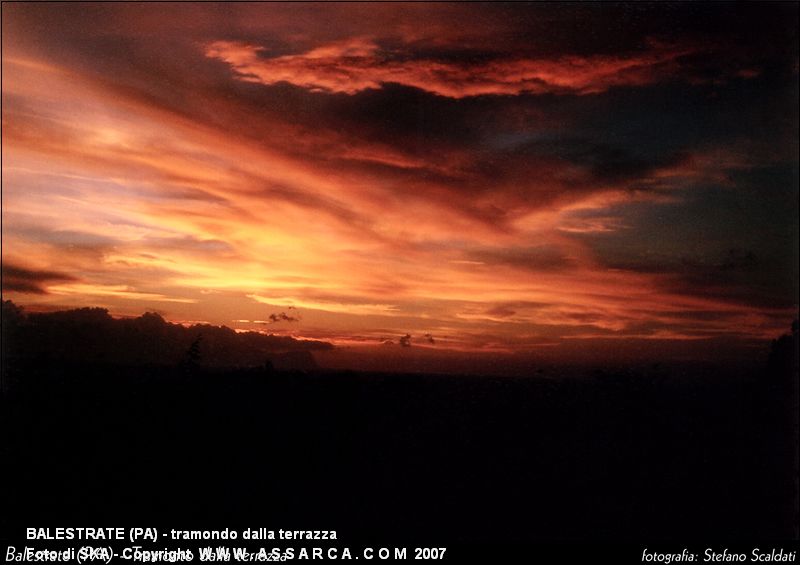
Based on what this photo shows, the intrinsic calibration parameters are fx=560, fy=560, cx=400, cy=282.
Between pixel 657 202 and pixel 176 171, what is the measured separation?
3.52 meters

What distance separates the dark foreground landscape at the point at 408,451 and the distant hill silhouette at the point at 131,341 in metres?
0.08

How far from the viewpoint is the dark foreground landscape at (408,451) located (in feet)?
13.0

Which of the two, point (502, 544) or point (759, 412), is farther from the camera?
point (759, 412)

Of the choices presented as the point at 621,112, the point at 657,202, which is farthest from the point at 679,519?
the point at 621,112

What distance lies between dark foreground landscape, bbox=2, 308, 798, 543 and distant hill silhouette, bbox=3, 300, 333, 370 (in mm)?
78

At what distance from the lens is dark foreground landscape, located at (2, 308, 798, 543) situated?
395 centimetres

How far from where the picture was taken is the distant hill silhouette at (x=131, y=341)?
3957 mm

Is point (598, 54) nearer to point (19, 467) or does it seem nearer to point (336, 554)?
point (336, 554)

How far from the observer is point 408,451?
13.5ft

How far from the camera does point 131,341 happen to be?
4.07 m

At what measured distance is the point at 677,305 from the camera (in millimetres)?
4230

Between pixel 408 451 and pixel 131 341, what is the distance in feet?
7.12

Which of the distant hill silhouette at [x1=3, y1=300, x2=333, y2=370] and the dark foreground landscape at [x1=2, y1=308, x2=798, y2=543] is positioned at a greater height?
the distant hill silhouette at [x1=3, y1=300, x2=333, y2=370]

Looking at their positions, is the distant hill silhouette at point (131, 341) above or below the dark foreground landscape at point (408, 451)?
above
